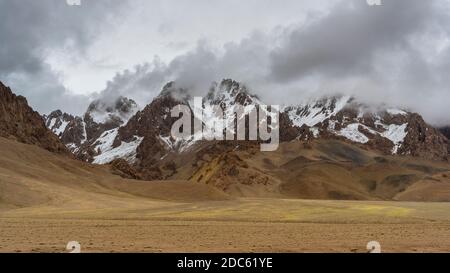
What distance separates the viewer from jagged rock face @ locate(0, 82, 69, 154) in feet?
585

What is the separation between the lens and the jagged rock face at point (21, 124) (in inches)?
7018

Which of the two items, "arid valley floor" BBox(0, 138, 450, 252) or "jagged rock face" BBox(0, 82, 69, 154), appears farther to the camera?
"jagged rock face" BBox(0, 82, 69, 154)

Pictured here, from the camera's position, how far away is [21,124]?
188 m

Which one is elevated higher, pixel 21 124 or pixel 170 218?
pixel 21 124

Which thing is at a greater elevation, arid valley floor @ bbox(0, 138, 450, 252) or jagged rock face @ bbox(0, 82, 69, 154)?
jagged rock face @ bbox(0, 82, 69, 154)

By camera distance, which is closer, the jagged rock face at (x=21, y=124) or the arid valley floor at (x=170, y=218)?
the arid valley floor at (x=170, y=218)

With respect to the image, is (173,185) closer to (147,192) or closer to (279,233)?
(147,192)

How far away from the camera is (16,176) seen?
10669cm

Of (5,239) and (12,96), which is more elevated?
(12,96)

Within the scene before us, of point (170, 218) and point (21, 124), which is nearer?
point (170, 218)

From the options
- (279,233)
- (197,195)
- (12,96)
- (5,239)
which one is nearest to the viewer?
(5,239)

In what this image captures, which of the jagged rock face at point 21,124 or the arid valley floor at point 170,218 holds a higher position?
the jagged rock face at point 21,124
